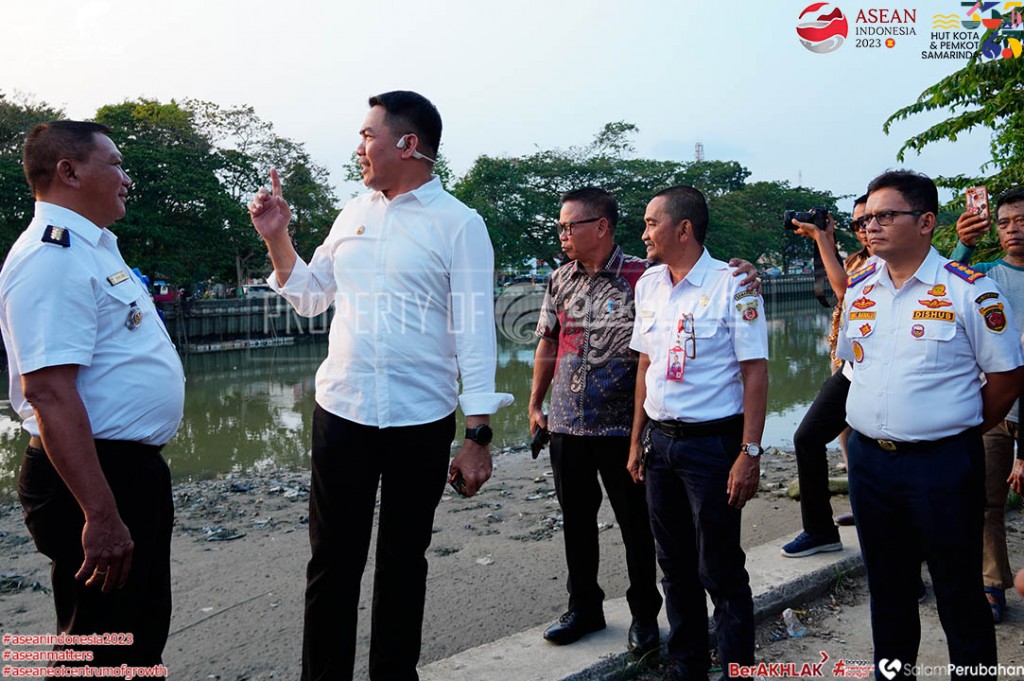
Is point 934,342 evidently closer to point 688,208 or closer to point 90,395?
point 688,208

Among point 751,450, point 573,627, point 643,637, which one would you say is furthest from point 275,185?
point 643,637

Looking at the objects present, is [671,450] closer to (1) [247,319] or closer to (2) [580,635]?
(2) [580,635]

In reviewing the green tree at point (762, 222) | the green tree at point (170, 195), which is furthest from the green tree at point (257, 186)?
the green tree at point (762, 222)

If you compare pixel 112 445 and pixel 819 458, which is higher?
pixel 112 445

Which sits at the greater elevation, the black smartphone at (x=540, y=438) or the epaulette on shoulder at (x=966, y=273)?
the epaulette on shoulder at (x=966, y=273)

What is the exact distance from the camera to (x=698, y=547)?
2660 millimetres

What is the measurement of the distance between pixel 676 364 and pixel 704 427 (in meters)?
0.25

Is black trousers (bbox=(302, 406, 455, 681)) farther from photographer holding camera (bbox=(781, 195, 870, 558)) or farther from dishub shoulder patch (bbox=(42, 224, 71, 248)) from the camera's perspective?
photographer holding camera (bbox=(781, 195, 870, 558))

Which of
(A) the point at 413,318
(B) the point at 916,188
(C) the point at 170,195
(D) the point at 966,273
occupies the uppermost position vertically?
(C) the point at 170,195

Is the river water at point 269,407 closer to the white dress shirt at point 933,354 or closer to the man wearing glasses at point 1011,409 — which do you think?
the man wearing glasses at point 1011,409

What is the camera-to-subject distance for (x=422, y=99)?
239 cm

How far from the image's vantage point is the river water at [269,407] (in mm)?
9570

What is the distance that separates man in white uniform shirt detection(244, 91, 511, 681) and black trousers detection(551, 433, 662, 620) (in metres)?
0.84

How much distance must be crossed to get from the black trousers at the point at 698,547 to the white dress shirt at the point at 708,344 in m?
0.11
